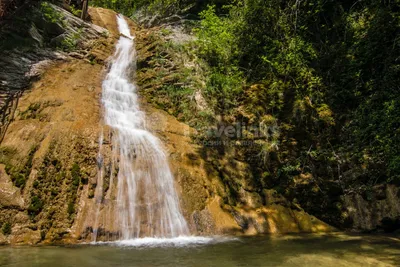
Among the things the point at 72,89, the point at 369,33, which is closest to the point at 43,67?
the point at 72,89

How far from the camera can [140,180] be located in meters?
8.11

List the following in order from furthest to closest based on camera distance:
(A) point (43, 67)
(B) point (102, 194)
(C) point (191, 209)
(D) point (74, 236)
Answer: (A) point (43, 67) < (C) point (191, 209) < (B) point (102, 194) < (D) point (74, 236)

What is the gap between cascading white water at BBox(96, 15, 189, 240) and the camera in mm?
7297

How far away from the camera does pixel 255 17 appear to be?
12.7m

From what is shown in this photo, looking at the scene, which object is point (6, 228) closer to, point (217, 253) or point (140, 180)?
point (140, 180)

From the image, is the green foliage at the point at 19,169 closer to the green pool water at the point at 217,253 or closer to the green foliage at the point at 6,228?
the green foliage at the point at 6,228

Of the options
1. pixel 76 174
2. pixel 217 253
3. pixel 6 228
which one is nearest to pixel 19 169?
pixel 76 174

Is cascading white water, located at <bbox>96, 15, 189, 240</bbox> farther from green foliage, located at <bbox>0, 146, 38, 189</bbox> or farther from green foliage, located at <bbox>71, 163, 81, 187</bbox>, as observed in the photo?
green foliage, located at <bbox>0, 146, 38, 189</bbox>

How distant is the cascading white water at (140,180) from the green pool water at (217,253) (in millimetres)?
576

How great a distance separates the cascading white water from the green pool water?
22.7 inches

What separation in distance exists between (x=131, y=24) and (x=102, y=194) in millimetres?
16182

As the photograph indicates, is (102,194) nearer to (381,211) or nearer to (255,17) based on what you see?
(381,211)

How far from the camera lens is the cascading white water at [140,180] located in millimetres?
7297

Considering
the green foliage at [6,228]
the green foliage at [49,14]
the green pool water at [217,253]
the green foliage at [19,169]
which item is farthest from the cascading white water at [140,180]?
the green foliage at [49,14]
